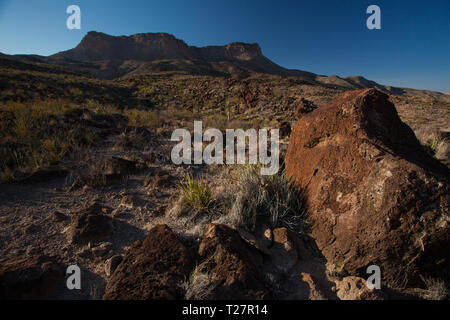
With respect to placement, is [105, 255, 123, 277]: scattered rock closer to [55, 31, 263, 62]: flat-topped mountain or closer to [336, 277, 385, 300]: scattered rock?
[336, 277, 385, 300]: scattered rock

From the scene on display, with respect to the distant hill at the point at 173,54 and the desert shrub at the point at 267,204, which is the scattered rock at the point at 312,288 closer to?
the desert shrub at the point at 267,204

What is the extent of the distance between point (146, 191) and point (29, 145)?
9.90ft

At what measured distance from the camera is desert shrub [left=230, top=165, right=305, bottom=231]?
6.95 ft

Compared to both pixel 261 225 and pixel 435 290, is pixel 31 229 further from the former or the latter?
pixel 435 290

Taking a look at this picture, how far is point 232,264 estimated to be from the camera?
146 cm

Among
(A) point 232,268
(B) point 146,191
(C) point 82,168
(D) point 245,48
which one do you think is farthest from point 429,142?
(D) point 245,48

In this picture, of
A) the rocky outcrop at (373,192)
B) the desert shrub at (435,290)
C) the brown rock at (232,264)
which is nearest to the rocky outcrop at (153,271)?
the brown rock at (232,264)

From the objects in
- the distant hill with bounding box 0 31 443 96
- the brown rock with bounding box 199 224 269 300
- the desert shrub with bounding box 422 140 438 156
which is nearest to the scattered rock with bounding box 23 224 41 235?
the brown rock with bounding box 199 224 269 300

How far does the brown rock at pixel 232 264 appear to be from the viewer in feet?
4.38

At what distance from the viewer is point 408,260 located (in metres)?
1.46

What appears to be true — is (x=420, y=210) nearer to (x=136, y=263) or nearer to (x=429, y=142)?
(x=136, y=263)

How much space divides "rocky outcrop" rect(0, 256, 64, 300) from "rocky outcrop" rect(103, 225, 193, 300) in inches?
20.1

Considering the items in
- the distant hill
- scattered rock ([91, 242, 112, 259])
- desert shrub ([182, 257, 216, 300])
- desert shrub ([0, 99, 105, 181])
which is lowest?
scattered rock ([91, 242, 112, 259])

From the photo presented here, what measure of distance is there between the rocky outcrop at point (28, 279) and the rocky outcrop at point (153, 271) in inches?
20.1
